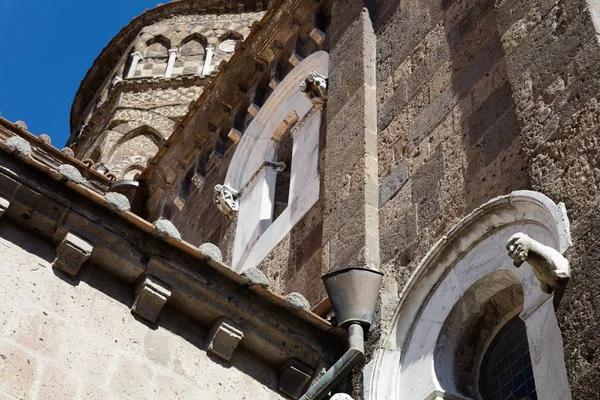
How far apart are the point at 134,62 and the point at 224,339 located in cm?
1397

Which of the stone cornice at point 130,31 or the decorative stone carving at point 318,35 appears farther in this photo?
the stone cornice at point 130,31

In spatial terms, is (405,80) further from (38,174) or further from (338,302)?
(38,174)

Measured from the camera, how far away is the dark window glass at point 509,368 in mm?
5055

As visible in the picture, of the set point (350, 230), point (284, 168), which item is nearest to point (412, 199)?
point (350, 230)

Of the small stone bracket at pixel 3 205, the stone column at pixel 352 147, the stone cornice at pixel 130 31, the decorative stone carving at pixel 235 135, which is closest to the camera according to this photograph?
the small stone bracket at pixel 3 205

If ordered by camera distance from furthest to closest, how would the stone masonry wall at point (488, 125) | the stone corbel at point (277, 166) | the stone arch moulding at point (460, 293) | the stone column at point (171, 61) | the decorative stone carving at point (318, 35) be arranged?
the stone column at point (171, 61), the decorative stone carving at point (318, 35), the stone corbel at point (277, 166), the stone arch moulding at point (460, 293), the stone masonry wall at point (488, 125)

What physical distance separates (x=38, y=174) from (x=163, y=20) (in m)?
14.7

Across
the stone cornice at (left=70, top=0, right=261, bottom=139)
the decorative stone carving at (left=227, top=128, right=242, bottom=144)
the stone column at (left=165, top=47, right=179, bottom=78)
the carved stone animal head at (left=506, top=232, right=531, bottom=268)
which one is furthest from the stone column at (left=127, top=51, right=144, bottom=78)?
the carved stone animal head at (left=506, top=232, right=531, bottom=268)

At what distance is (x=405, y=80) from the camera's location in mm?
7453

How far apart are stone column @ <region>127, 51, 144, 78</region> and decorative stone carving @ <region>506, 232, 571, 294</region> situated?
49.2 feet

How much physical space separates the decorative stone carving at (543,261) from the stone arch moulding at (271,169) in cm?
339

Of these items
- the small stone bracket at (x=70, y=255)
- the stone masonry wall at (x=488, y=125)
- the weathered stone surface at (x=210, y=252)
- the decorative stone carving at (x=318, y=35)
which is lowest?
the small stone bracket at (x=70, y=255)

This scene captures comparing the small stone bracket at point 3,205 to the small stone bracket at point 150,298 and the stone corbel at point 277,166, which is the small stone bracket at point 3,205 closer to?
the small stone bracket at point 150,298

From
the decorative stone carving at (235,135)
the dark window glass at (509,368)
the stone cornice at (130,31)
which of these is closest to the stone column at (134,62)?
the stone cornice at (130,31)
